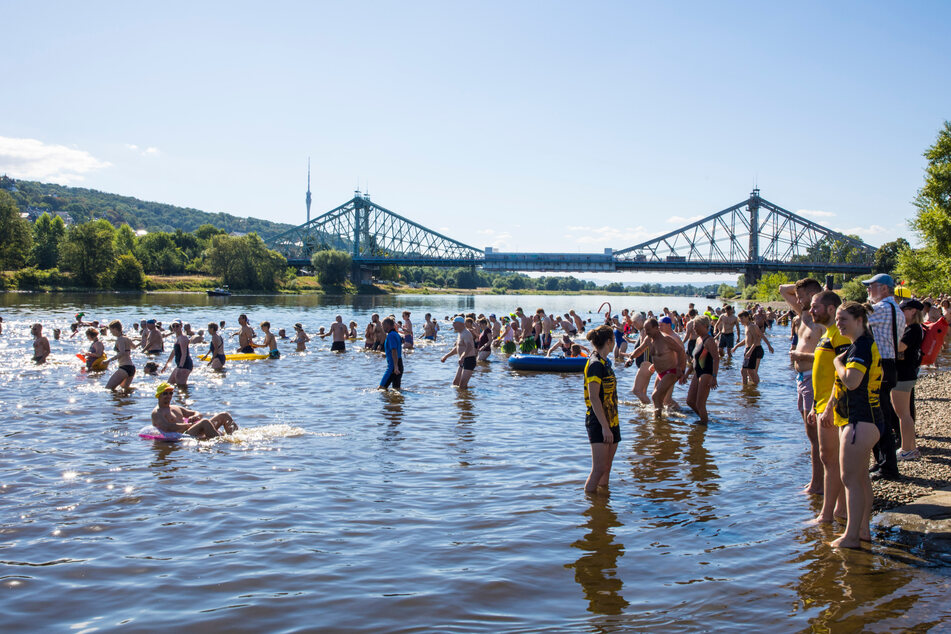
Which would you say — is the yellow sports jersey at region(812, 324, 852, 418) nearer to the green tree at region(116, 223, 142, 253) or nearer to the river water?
the river water

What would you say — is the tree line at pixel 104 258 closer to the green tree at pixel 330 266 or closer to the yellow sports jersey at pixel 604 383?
the green tree at pixel 330 266

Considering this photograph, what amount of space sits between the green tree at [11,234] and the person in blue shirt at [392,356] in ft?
228

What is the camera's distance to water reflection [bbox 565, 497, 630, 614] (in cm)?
450

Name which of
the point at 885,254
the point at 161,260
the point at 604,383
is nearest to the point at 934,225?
the point at 604,383

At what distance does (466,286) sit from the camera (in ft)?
509

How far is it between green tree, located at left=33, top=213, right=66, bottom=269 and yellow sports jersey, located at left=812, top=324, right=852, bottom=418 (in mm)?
86935

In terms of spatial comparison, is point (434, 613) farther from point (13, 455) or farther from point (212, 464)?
point (13, 455)

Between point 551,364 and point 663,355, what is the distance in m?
6.88

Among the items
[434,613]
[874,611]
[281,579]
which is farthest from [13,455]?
[874,611]

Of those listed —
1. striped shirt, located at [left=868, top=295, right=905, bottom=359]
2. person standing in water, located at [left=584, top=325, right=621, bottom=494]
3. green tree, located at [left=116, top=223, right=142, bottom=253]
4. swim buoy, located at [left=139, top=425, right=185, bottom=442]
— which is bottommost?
swim buoy, located at [left=139, top=425, right=185, bottom=442]

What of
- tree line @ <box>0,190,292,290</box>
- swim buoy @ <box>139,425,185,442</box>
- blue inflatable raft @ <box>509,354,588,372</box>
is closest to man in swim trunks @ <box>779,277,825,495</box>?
swim buoy @ <box>139,425,185,442</box>

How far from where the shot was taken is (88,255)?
7125 centimetres

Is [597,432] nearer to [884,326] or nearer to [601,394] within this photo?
[601,394]

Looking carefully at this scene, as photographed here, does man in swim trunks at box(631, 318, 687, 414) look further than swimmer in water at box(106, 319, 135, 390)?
No
